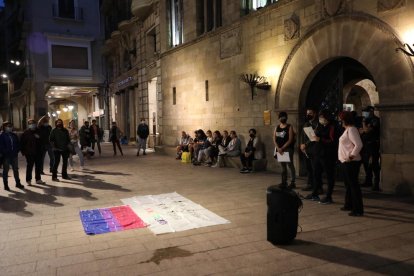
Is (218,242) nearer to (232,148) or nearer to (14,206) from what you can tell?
(14,206)

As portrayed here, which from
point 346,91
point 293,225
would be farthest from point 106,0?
point 293,225

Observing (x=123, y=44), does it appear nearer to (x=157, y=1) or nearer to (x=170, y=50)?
(x=157, y=1)

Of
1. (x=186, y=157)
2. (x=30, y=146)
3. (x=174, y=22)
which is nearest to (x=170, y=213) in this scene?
(x=30, y=146)

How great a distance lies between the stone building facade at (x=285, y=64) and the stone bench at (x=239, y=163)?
0.89ft

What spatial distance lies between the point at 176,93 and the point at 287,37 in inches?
289

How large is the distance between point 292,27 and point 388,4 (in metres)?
2.75

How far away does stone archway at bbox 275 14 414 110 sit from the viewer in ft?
23.9

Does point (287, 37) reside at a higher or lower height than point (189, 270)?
higher

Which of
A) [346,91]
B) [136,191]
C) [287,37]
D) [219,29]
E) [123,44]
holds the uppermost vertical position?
[123,44]

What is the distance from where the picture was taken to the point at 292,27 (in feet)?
31.8

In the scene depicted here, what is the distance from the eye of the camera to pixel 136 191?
27.8ft

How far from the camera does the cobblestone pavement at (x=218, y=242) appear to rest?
403 cm

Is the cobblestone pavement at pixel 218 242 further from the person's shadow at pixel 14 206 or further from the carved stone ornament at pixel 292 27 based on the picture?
the carved stone ornament at pixel 292 27

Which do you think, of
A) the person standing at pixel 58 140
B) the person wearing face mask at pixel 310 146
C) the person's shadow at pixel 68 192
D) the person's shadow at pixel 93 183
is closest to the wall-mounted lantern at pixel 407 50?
the person wearing face mask at pixel 310 146
